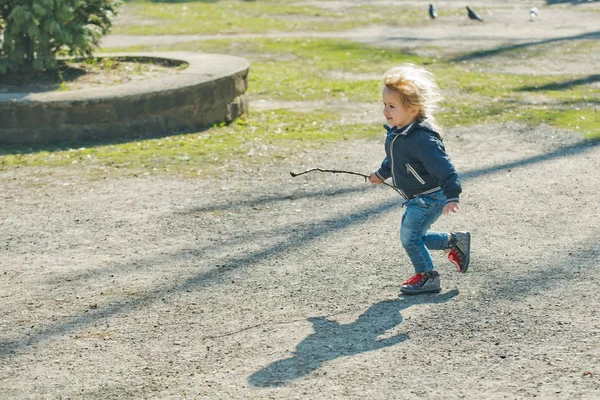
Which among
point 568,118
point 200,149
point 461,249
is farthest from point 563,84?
point 461,249

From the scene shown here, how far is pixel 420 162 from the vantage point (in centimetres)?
482

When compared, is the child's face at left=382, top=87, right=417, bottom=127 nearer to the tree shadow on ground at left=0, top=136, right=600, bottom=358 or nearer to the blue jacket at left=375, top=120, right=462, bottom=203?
the blue jacket at left=375, top=120, right=462, bottom=203

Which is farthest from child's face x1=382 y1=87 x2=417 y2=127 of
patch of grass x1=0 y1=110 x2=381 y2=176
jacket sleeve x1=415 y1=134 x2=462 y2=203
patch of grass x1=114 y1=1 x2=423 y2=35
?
patch of grass x1=114 y1=1 x2=423 y2=35

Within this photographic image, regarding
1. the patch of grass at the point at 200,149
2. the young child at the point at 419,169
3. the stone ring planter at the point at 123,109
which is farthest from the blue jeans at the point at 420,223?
the stone ring planter at the point at 123,109

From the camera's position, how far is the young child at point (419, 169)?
4.70 meters

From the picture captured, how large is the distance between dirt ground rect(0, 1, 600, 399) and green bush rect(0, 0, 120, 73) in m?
2.12

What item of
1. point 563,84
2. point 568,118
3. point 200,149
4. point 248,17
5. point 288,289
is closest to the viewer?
point 288,289

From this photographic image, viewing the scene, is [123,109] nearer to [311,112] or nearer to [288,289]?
[311,112]

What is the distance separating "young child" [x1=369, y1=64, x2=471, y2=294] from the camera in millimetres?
4699

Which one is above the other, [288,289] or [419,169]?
[419,169]

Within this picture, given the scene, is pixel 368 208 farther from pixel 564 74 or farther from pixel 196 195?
pixel 564 74

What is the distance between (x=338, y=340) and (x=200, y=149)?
13.8ft

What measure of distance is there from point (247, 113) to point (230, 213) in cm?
345

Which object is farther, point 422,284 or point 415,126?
point 422,284
